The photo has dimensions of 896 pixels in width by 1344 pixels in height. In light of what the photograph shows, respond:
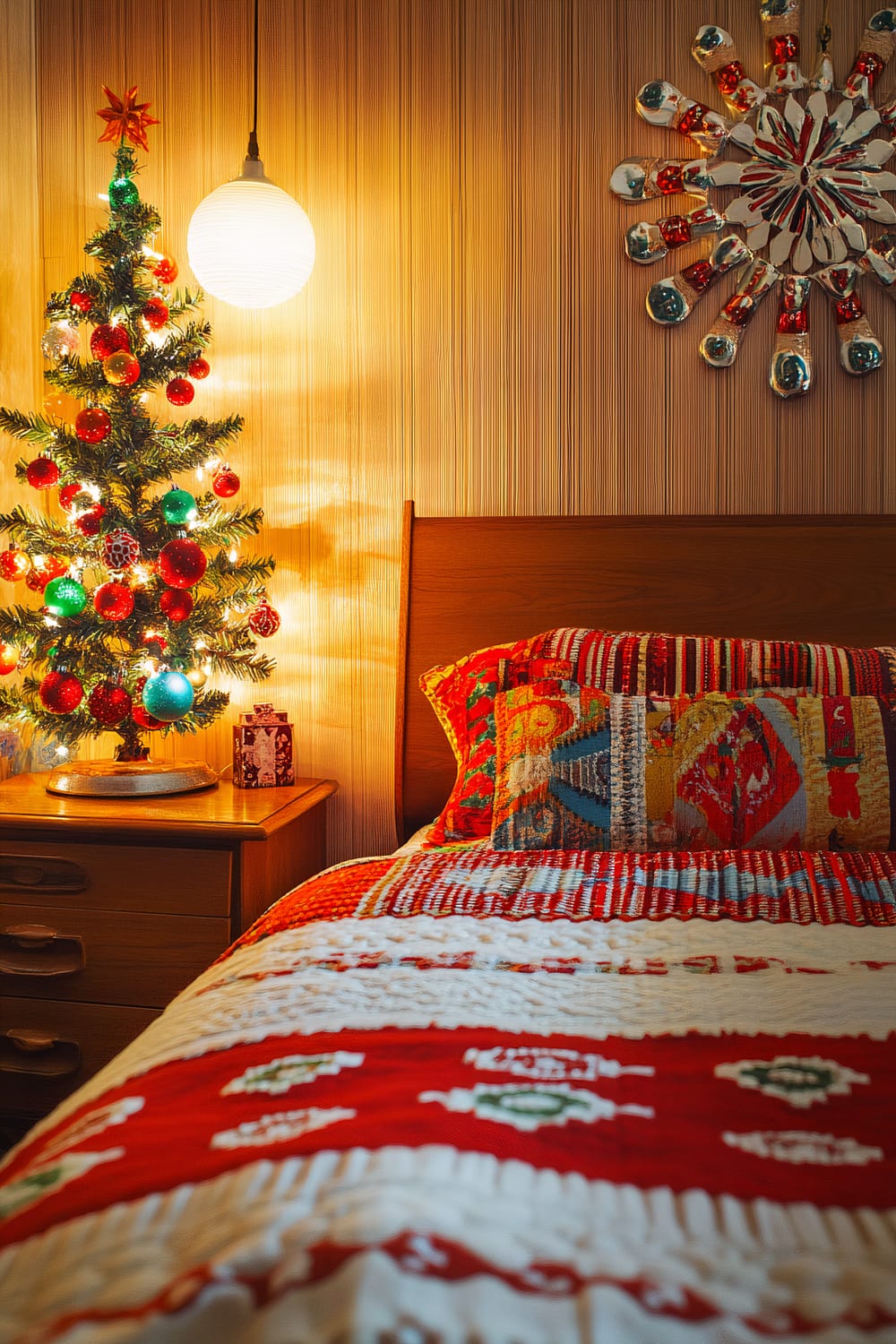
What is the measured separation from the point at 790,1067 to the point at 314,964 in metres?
0.47

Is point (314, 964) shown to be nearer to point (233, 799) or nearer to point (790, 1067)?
point (790, 1067)

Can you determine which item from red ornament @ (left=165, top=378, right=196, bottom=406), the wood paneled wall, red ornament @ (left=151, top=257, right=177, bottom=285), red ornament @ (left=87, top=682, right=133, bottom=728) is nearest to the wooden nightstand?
red ornament @ (left=87, top=682, right=133, bottom=728)

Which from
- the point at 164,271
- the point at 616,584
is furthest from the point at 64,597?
the point at 616,584

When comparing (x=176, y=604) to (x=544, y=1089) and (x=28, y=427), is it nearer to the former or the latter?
(x=28, y=427)

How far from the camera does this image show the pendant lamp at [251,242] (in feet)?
6.58

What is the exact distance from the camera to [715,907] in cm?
112

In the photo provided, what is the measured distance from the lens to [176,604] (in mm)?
1929

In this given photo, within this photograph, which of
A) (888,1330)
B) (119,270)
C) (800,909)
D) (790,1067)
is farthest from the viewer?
(119,270)

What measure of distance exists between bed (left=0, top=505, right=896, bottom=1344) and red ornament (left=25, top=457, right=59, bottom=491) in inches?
40.8

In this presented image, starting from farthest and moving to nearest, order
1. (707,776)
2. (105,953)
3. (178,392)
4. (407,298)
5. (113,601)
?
(407,298)
(178,392)
(113,601)
(105,953)
(707,776)

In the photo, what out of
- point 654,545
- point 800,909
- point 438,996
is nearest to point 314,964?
point 438,996

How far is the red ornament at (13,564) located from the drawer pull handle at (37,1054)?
88 centimetres

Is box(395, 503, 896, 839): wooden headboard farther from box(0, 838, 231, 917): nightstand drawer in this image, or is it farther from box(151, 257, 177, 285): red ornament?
box(151, 257, 177, 285): red ornament

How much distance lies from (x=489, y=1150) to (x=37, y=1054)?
1507 mm
